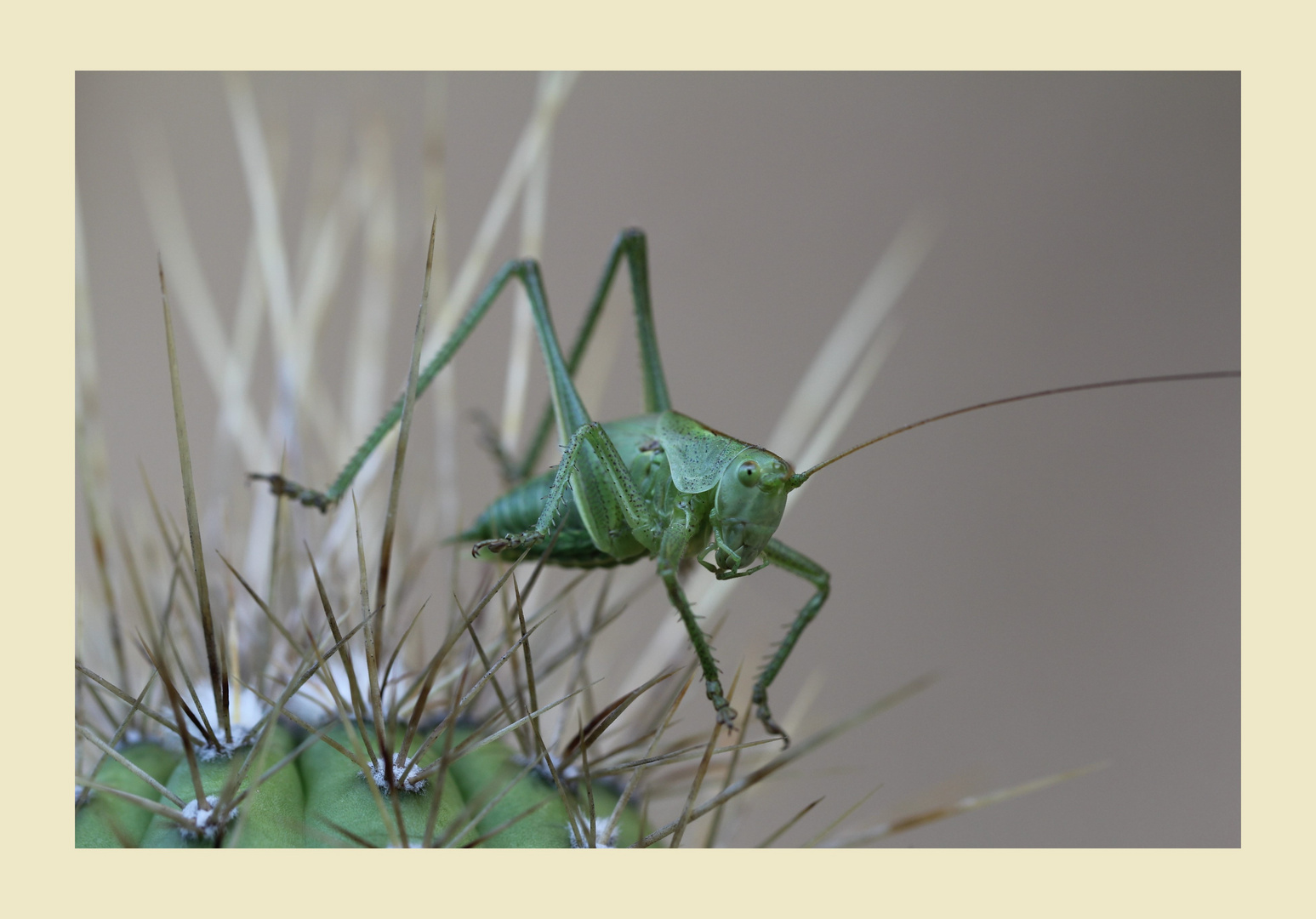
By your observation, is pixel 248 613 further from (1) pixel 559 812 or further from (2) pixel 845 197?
(2) pixel 845 197

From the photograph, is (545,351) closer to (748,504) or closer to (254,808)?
(748,504)

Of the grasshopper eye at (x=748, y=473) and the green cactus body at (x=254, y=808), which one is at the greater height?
the grasshopper eye at (x=748, y=473)

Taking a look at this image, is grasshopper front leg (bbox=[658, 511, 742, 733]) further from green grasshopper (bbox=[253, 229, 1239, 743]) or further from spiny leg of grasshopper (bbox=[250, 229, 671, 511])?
spiny leg of grasshopper (bbox=[250, 229, 671, 511])

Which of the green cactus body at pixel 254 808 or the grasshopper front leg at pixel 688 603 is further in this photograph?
the grasshopper front leg at pixel 688 603

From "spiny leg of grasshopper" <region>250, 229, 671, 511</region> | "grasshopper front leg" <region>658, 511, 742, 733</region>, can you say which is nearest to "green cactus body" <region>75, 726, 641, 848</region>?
"grasshopper front leg" <region>658, 511, 742, 733</region>

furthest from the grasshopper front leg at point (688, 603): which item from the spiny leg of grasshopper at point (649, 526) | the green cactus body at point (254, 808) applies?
the green cactus body at point (254, 808)

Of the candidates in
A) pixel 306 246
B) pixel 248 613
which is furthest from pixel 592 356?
pixel 248 613

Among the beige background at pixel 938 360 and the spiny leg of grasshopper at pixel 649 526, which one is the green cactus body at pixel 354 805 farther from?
the beige background at pixel 938 360
